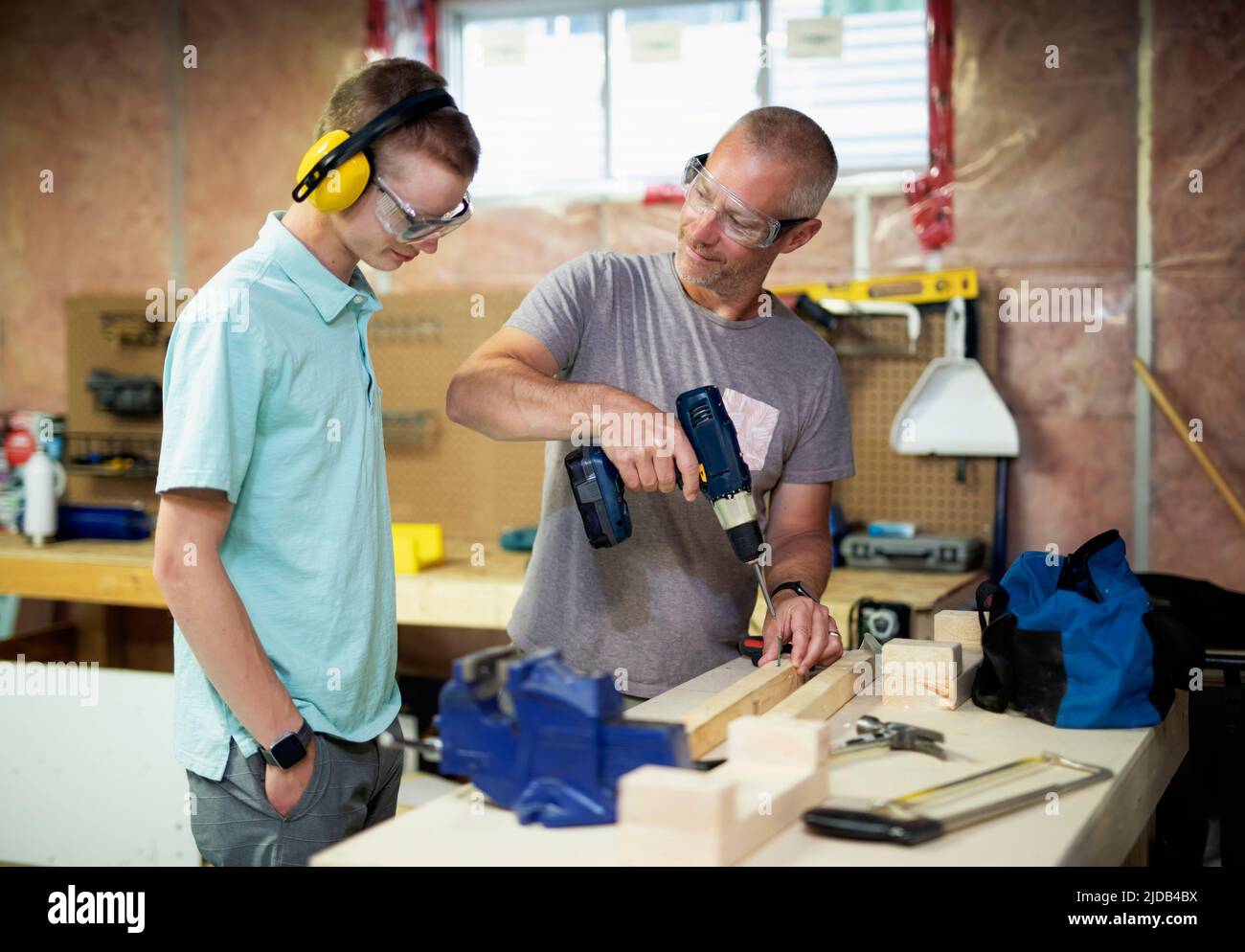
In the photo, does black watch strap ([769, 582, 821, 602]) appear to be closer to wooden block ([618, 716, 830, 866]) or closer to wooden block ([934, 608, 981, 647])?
wooden block ([934, 608, 981, 647])

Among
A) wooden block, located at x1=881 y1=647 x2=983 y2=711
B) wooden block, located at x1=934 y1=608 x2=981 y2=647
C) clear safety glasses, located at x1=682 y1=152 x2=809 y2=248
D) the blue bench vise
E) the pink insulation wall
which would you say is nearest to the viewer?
the blue bench vise

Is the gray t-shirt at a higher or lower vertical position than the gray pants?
higher

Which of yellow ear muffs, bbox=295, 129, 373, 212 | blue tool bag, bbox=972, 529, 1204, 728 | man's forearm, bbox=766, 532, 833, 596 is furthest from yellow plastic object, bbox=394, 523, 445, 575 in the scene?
blue tool bag, bbox=972, 529, 1204, 728

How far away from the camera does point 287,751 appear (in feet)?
4.85

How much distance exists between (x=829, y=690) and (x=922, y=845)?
488 mm

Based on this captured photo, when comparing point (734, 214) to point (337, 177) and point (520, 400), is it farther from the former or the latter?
point (337, 177)

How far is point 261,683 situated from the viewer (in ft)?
4.77

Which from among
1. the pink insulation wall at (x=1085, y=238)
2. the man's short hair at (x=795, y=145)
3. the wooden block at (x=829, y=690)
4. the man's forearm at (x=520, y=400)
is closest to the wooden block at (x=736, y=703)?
the wooden block at (x=829, y=690)

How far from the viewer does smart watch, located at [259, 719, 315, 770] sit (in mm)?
1472

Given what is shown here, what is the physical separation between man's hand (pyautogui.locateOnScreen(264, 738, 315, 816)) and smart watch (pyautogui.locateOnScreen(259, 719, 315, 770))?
1 centimetres

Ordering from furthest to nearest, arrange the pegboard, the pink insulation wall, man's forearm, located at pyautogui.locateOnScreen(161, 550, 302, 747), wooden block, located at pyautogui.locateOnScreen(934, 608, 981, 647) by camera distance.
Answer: the pegboard < the pink insulation wall < wooden block, located at pyautogui.locateOnScreen(934, 608, 981, 647) < man's forearm, located at pyautogui.locateOnScreen(161, 550, 302, 747)

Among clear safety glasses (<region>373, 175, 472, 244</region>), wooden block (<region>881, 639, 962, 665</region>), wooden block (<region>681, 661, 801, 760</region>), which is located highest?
clear safety glasses (<region>373, 175, 472, 244</region>)
